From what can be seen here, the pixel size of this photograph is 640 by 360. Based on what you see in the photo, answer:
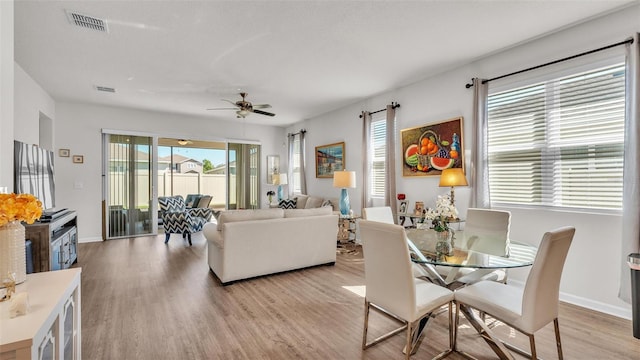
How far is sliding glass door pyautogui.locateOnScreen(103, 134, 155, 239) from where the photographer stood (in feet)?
20.4

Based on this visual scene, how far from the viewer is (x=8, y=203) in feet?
4.32

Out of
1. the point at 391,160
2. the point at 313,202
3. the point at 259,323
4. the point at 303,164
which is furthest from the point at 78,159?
the point at 391,160

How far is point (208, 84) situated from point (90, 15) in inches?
78.6

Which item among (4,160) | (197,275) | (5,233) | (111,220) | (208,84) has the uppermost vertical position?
(208,84)

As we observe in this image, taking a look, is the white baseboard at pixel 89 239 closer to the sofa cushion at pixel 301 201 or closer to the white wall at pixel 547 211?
the sofa cushion at pixel 301 201

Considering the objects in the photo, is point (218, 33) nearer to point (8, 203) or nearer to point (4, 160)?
point (4, 160)

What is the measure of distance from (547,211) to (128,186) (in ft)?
24.0

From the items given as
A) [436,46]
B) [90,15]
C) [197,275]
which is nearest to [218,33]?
[90,15]

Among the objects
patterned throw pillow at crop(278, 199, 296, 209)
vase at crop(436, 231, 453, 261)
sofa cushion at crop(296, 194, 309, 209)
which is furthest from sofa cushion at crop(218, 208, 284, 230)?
patterned throw pillow at crop(278, 199, 296, 209)

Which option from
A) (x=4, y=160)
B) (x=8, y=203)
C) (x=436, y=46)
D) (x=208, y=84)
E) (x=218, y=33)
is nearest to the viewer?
(x=8, y=203)

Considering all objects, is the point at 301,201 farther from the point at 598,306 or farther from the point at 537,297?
the point at 537,297

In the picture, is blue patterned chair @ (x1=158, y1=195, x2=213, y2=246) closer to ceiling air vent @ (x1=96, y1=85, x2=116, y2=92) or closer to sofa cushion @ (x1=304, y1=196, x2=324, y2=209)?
sofa cushion @ (x1=304, y1=196, x2=324, y2=209)

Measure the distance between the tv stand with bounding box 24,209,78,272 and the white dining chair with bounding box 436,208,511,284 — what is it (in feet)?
13.4

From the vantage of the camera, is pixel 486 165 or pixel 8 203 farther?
pixel 486 165
